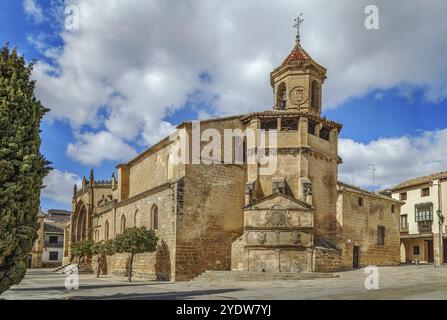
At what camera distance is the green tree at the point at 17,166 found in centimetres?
1133

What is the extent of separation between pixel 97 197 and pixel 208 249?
2192 cm

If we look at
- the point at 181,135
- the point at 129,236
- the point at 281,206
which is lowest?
the point at 129,236

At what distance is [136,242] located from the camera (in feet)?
76.8

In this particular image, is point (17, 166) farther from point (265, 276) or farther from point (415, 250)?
point (415, 250)

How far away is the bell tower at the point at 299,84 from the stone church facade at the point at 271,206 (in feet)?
0.23

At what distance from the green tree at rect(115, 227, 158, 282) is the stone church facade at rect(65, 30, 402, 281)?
804mm

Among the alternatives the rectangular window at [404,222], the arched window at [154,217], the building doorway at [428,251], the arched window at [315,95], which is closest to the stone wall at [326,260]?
the arched window at [154,217]

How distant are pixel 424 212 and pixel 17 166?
127ft

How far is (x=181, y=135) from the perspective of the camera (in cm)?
2520

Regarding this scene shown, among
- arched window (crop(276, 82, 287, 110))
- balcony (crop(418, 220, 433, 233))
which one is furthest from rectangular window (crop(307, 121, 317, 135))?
balcony (crop(418, 220, 433, 233))

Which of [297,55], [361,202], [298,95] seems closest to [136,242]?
[298,95]
